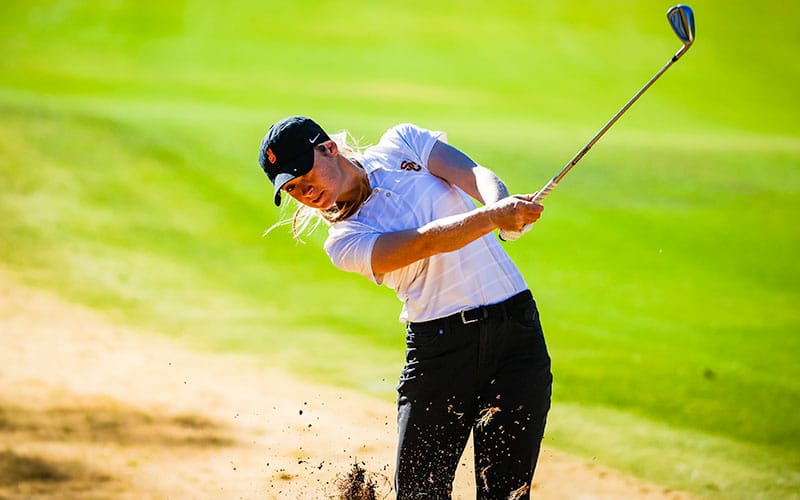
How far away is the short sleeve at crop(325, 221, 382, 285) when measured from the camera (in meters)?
3.06

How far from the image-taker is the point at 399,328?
7.76 meters

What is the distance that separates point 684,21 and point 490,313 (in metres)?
1.11

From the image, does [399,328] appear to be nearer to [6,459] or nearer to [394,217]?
[6,459]

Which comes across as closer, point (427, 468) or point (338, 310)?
point (427, 468)

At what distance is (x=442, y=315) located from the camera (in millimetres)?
3139

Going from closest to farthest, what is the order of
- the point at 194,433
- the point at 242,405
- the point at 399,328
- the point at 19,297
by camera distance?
the point at 194,433
the point at 242,405
the point at 399,328
the point at 19,297

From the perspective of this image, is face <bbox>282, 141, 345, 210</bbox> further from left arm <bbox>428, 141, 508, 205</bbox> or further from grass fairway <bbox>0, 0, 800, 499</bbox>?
grass fairway <bbox>0, 0, 800, 499</bbox>

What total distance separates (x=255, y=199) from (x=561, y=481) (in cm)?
586

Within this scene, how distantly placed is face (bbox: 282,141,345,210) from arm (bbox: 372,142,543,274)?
26 centimetres

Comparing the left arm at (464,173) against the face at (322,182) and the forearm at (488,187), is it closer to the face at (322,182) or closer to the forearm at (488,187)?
the forearm at (488,187)

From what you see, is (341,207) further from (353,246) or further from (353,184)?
(353,246)

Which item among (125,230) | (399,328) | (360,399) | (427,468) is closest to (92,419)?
(360,399)

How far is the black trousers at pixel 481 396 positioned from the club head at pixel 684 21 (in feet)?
3.19

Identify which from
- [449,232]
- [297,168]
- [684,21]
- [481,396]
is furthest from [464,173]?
[684,21]
